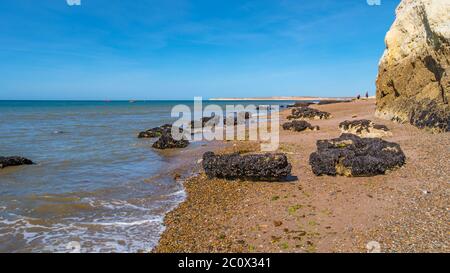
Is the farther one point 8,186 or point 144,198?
point 8,186

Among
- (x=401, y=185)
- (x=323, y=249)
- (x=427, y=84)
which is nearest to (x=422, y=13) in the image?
(x=427, y=84)

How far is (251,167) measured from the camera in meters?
9.69

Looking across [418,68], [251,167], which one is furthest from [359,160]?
[418,68]

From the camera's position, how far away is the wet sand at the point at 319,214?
5629 mm

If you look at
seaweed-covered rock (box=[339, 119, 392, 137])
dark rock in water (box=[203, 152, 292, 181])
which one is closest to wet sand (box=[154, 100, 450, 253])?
dark rock in water (box=[203, 152, 292, 181])

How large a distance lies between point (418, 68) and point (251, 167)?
38.5 ft

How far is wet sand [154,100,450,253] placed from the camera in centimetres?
563

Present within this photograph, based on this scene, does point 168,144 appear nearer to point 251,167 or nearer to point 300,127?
point 300,127

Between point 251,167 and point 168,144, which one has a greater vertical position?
point 251,167
